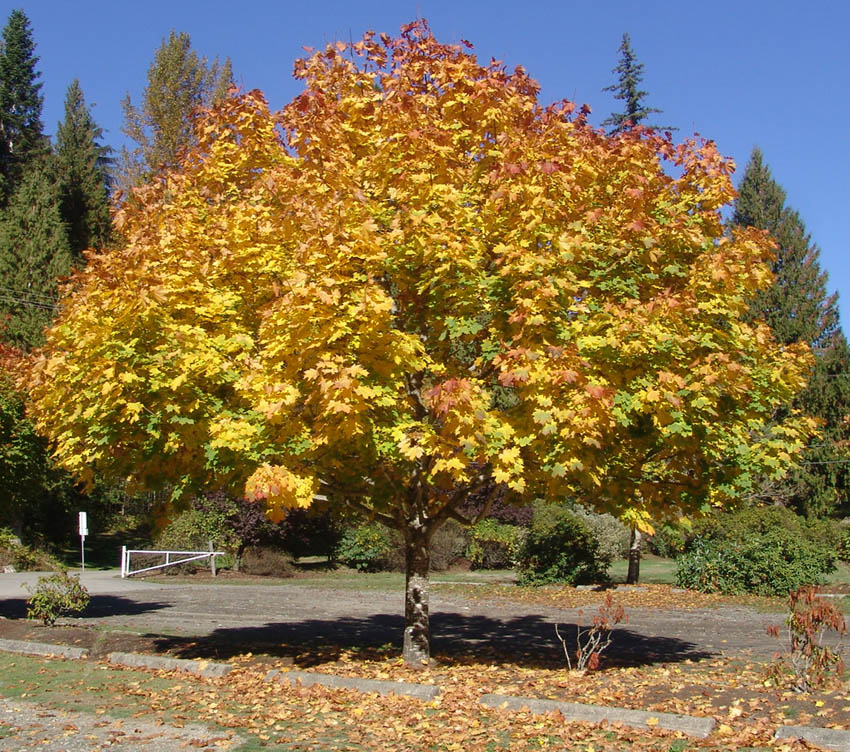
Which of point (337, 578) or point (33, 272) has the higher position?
point (33, 272)

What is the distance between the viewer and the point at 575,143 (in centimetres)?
895

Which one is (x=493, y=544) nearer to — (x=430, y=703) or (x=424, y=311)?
(x=424, y=311)

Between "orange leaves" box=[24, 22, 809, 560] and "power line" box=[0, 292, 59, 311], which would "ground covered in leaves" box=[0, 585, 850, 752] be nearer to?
"orange leaves" box=[24, 22, 809, 560]

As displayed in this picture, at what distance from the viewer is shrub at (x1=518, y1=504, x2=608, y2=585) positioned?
19.1 meters

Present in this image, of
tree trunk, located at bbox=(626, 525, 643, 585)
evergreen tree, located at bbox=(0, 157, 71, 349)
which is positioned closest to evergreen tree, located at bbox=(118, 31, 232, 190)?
evergreen tree, located at bbox=(0, 157, 71, 349)

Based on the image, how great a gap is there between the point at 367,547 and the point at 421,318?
16.6 meters

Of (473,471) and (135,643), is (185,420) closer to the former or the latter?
(473,471)

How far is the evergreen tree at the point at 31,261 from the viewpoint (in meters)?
32.1

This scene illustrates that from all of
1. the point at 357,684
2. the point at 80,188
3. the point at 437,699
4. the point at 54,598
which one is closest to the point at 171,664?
the point at 357,684

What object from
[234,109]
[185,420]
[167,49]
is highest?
[167,49]

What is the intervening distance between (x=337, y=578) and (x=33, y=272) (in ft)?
69.8

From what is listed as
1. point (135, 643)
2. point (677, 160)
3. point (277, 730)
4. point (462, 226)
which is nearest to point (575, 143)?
point (677, 160)

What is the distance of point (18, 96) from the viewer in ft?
181

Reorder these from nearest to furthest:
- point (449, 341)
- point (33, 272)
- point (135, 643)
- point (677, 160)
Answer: point (449, 341)
point (677, 160)
point (135, 643)
point (33, 272)
